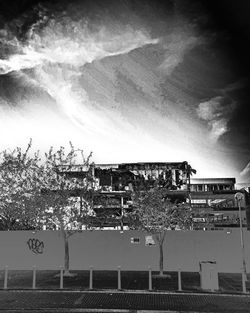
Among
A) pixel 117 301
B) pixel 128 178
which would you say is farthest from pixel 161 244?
pixel 128 178

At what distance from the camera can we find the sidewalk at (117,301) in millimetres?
13273

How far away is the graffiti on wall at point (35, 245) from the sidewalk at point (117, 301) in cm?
863

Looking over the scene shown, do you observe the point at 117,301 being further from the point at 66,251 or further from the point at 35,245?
the point at 35,245

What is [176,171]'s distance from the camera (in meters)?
98.7

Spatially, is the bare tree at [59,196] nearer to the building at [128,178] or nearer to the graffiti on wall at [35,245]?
the graffiti on wall at [35,245]

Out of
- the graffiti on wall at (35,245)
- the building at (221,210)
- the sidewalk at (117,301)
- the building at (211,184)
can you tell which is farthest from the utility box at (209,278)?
the building at (211,184)

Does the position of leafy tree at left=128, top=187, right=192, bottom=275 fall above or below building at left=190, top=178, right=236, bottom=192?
below

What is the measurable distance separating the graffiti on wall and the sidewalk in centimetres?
863

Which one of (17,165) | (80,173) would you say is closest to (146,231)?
(80,173)

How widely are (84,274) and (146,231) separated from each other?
4865 millimetres

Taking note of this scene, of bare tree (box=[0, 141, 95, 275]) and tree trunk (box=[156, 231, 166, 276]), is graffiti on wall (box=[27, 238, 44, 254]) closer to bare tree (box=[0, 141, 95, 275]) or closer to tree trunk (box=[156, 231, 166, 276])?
bare tree (box=[0, 141, 95, 275])

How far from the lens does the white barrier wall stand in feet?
81.7

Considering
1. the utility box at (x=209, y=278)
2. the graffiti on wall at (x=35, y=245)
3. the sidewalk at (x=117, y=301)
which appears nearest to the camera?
the sidewalk at (x=117, y=301)

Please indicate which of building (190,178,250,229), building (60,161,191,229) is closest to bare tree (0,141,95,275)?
building (60,161,191,229)
